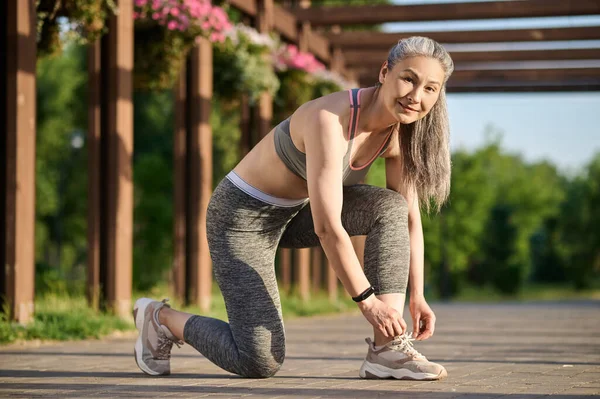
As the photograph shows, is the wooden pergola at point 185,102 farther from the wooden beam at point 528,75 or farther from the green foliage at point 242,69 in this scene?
the green foliage at point 242,69

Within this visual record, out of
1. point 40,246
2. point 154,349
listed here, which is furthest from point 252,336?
point 40,246

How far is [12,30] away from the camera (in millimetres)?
6051

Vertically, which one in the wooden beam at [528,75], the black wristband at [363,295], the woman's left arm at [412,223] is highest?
the wooden beam at [528,75]

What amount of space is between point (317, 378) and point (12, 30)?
3476 mm

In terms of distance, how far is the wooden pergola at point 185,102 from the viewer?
6062mm

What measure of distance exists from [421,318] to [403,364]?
19cm

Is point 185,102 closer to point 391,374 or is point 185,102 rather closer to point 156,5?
point 156,5

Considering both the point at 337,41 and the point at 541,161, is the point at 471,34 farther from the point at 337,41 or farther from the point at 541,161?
the point at 541,161

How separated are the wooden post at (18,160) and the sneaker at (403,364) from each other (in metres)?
3.21

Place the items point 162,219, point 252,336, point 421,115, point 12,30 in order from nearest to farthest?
point 421,115 → point 252,336 → point 12,30 → point 162,219

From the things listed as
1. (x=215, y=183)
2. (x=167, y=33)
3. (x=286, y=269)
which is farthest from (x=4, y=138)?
(x=215, y=183)

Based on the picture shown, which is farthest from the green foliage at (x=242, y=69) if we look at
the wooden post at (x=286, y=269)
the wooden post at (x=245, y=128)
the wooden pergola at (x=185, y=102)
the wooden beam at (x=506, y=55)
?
the wooden beam at (x=506, y=55)

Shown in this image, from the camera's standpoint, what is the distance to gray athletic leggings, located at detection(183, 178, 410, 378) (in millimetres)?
3572

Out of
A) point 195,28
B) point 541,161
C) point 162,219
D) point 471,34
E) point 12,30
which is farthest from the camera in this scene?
point 541,161
